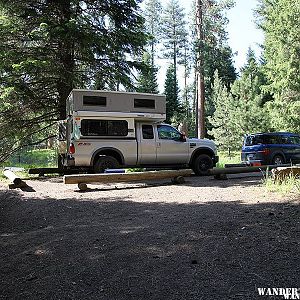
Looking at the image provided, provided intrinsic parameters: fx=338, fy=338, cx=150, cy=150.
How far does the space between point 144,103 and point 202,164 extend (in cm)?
330

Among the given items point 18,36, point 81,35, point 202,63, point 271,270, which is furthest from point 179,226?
point 202,63

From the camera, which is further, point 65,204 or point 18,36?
point 18,36

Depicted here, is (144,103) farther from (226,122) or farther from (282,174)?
(226,122)

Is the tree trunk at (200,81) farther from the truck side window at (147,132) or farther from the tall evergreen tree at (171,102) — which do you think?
the truck side window at (147,132)

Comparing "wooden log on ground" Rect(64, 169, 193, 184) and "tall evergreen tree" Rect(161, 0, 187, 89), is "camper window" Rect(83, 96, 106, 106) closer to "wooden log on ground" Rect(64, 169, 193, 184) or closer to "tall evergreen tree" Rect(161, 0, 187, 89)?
"wooden log on ground" Rect(64, 169, 193, 184)

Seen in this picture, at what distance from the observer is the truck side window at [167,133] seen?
12871 millimetres

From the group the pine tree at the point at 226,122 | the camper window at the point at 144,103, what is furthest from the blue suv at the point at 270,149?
the pine tree at the point at 226,122

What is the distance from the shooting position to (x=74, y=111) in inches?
457

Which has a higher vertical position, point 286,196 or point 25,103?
point 25,103

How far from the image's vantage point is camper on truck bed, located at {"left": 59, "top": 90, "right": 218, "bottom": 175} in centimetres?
1170

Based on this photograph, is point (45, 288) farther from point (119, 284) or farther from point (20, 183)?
point (20, 183)

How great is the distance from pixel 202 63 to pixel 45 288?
27178 mm

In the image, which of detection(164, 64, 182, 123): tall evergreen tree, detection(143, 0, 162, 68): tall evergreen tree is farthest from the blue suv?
detection(143, 0, 162, 68): tall evergreen tree

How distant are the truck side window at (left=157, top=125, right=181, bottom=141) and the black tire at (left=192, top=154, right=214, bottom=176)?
1195mm
